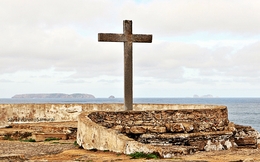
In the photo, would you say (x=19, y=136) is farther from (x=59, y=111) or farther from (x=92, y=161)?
(x=92, y=161)

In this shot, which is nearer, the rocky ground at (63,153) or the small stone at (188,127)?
the rocky ground at (63,153)

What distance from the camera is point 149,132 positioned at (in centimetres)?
1451

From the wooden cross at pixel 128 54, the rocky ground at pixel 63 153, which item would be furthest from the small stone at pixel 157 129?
the rocky ground at pixel 63 153

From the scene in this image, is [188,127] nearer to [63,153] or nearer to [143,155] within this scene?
[63,153]

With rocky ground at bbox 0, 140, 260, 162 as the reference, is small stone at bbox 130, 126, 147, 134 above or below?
above

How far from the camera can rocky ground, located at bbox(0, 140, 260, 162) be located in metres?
9.80

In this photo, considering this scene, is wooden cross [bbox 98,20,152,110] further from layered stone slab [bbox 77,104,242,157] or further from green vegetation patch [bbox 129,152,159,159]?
green vegetation patch [bbox 129,152,159,159]

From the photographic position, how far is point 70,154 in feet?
36.9

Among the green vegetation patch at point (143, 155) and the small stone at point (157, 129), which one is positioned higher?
the small stone at point (157, 129)

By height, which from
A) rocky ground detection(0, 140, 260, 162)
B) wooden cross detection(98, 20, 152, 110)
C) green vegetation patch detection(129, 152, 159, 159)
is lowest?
rocky ground detection(0, 140, 260, 162)

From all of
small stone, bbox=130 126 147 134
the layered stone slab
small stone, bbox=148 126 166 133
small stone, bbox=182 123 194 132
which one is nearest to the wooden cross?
the layered stone slab

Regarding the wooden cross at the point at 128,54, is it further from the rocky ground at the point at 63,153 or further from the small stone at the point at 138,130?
the rocky ground at the point at 63,153

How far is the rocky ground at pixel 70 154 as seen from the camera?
9.80m

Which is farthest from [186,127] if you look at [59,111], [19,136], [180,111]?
[59,111]
